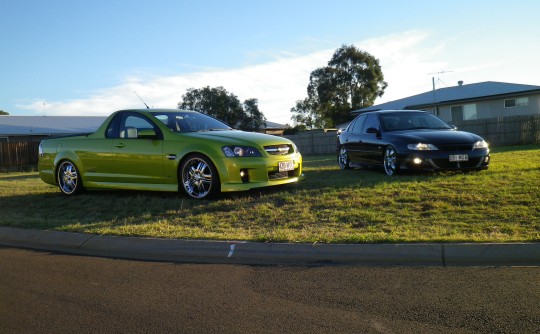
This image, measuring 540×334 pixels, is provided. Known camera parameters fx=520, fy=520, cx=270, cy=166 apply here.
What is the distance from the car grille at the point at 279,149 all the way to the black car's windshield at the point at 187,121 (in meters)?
1.35

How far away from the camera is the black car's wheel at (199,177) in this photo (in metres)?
8.11

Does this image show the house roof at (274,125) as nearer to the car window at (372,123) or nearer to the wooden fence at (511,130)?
the wooden fence at (511,130)

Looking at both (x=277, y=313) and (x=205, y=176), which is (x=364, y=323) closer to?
(x=277, y=313)

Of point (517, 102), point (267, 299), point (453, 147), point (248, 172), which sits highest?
point (517, 102)

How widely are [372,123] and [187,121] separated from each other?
14.2ft

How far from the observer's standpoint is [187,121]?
30.3ft

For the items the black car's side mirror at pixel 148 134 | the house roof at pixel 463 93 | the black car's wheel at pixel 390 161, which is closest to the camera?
the black car's side mirror at pixel 148 134

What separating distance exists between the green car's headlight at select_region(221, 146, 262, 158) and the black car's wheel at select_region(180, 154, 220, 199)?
31 centimetres

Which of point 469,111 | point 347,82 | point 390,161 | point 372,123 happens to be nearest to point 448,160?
point 390,161

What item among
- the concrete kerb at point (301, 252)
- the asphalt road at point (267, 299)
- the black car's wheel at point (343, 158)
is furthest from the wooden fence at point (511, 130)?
the asphalt road at point (267, 299)

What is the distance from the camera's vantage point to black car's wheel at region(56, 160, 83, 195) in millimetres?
9633

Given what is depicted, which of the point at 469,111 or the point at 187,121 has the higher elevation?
the point at 469,111

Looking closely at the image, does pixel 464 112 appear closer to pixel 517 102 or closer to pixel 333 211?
pixel 517 102

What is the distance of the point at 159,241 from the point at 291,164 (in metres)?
3.38
